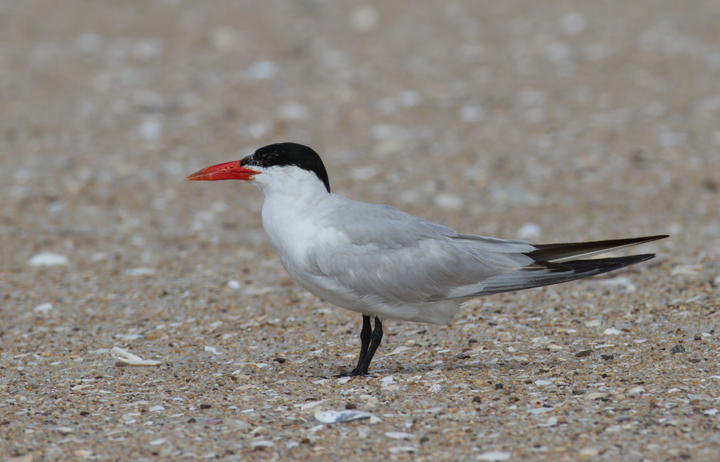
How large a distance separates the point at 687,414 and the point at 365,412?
3.96 ft

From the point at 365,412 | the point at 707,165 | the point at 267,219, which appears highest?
the point at 707,165

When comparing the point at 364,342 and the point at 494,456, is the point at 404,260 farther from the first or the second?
the point at 494,456

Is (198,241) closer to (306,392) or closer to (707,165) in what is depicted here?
(306,392)

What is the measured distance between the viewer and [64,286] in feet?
18.3

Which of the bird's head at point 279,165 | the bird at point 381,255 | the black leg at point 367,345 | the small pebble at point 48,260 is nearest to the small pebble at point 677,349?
the bird at point 381,255

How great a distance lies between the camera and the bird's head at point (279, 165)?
153 inches

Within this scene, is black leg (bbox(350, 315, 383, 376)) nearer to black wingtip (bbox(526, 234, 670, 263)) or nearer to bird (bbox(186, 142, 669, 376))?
bird (bbox(186, 142, 669, 376))

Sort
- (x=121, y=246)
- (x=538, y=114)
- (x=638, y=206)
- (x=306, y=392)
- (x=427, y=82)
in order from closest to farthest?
(x=306, y=392), (x=121, y=246), (x=638, y=206), (x=538, y=114), (x=427, y=82)

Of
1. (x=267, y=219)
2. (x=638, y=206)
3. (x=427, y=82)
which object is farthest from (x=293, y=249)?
(x=427, y=82)

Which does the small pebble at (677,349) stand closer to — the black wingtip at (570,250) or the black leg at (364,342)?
the black wingtip at (570,250)

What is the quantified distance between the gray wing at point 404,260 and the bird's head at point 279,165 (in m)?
0.24

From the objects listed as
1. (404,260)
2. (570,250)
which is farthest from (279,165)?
(570,250)

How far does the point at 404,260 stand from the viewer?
149 inches

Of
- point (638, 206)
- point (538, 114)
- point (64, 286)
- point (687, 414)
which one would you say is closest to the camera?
point (687, 414)
